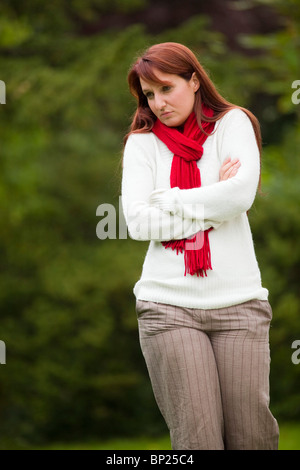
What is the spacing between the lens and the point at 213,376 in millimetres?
2363

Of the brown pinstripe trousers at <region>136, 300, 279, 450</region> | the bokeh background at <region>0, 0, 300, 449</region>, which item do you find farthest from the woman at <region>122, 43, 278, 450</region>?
the bokeh background at <region>0, 0, 300, 449</region>

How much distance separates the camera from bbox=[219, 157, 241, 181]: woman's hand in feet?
8.04

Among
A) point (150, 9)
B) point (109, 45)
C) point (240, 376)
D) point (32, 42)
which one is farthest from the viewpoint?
point (150, 9)

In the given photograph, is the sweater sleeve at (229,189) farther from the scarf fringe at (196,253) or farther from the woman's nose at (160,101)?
the woman's nose at (160,101)

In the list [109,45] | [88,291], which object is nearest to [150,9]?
[109,45]

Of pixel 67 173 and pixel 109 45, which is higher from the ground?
pixel 109 45

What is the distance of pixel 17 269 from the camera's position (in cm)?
962

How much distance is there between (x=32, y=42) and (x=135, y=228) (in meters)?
5.30

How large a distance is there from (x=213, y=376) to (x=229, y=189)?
62 centimetres

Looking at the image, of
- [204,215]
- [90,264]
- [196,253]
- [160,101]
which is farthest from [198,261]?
[90,264]

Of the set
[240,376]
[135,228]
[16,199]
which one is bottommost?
[240,376]

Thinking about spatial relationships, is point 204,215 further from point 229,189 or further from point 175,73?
point 175,73

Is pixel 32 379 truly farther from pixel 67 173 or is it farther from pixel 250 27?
pixel 250 27

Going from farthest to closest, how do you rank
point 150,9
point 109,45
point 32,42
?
point 150,9 < point 32,42 < point 109,45
